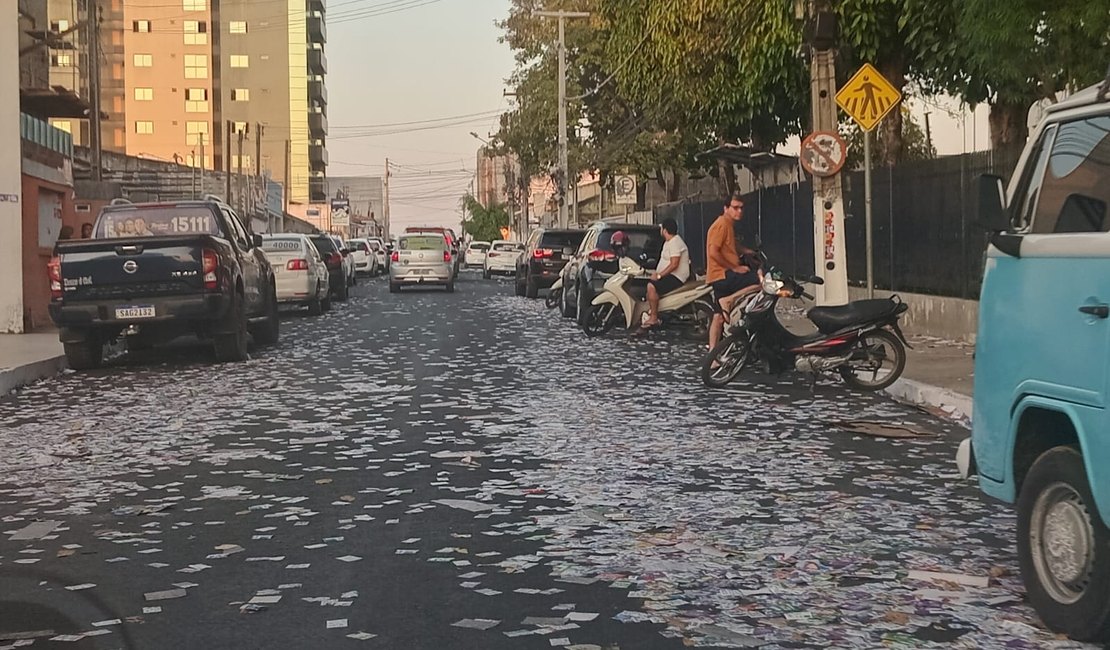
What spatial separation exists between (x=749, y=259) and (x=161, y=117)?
108 meters

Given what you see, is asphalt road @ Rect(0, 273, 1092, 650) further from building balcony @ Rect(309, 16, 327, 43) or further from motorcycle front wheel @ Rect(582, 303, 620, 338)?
building balcony @ Rect(309, 16, 327, 43)

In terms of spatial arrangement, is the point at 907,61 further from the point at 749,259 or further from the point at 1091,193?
the point at 1091,193

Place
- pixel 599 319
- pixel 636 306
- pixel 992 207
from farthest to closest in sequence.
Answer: pixel 599 319 < pixel 636 306 < pixel 992 207

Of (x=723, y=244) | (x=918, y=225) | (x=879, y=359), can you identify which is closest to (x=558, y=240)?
(x=918, y=225)

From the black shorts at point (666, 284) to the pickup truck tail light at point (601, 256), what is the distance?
112 inches

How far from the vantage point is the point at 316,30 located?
5655 inches

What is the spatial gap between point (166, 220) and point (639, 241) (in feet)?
26.4

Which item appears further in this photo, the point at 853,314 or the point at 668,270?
the point at 668,270

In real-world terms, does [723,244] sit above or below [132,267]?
above

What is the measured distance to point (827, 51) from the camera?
18.1 metres

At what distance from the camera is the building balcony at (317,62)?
140 m

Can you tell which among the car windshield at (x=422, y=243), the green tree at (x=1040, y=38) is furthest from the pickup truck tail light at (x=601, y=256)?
the car windshield at (x=422, y=243)

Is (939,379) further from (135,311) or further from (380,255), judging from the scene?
(380,255)

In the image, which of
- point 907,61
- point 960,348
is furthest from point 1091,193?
point 907,61
